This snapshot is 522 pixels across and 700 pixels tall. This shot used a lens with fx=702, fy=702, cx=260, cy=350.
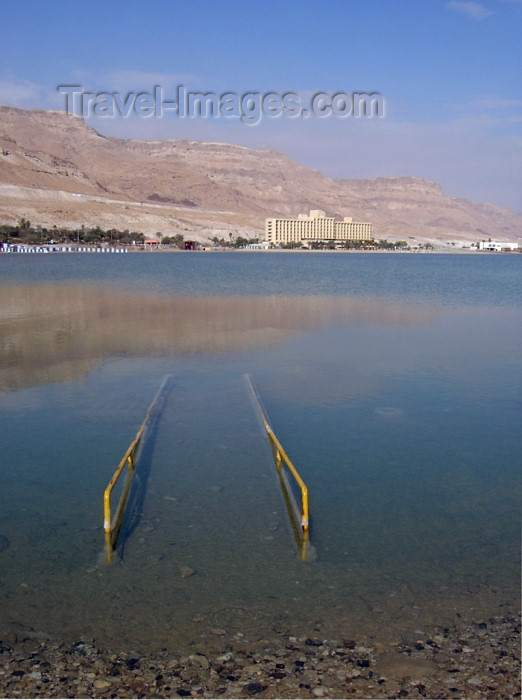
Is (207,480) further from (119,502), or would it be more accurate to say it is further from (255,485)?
(119,502)

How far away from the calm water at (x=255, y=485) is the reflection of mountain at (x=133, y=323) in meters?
0.20

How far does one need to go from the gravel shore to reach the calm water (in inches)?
9.5

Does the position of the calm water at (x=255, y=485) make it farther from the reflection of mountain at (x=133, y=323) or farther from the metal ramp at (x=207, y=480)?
the reflection of mountain at (x=133, y=323)

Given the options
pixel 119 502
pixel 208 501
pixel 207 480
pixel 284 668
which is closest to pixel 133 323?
pixel 207 480

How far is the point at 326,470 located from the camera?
10.2m

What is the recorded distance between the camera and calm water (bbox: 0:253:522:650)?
21.8 feet

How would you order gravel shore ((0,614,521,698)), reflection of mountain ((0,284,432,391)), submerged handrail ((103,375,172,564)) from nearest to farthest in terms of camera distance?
1. gravel shore ((0,614,521,698))
2. submerged handrail ((103,375,172,564))
3. reflection of mountain ((0,284,432,391))

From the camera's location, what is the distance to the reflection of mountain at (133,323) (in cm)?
1866

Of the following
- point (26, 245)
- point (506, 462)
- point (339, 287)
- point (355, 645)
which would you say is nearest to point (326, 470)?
point (506, 462)

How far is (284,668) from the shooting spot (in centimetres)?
557

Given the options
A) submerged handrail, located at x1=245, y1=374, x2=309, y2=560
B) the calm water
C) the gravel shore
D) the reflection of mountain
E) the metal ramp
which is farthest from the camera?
the reflection of mountain

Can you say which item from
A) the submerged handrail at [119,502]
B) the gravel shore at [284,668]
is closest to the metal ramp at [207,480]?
the submerged handrail at [119,502]

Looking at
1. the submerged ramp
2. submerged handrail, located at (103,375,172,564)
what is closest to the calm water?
the submerged ramp

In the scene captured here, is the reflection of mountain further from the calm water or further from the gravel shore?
the gravel shore
